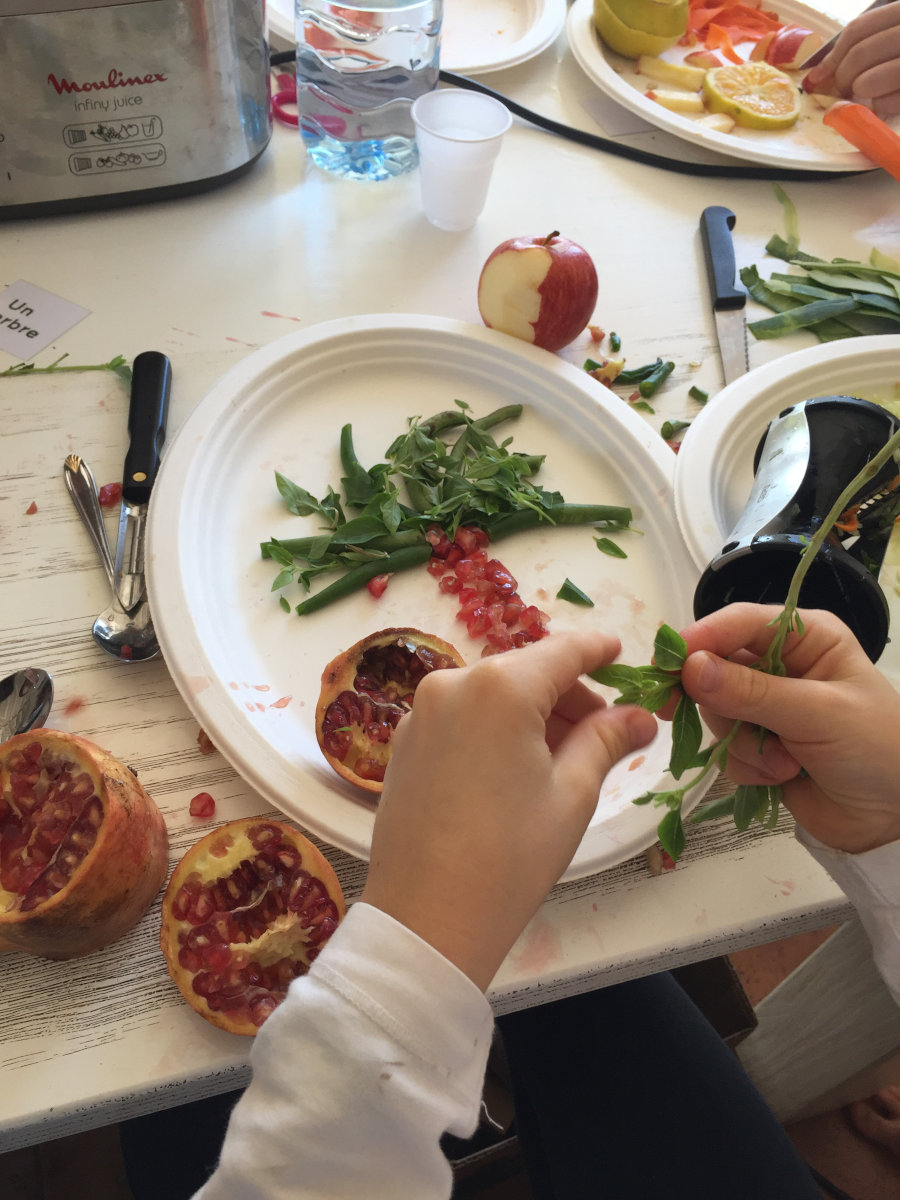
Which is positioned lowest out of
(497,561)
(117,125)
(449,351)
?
(497,561)

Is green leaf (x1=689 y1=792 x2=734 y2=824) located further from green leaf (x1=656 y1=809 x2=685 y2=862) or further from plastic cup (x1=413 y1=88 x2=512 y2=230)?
plastic cup (x1=413 y1=88 x2=512 y2=230)

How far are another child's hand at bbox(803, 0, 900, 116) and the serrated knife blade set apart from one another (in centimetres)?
41

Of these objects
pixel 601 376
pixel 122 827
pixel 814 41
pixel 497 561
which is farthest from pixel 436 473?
pixel 814 41

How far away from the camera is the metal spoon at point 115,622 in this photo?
881 mm

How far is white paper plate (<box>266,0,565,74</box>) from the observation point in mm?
1552

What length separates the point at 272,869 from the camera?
71cm

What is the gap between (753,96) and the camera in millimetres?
1556

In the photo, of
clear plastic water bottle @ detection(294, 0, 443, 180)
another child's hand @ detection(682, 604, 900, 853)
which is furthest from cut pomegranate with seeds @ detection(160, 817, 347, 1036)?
clear plastic water bottle @ detection(294, 0, 443, 180)

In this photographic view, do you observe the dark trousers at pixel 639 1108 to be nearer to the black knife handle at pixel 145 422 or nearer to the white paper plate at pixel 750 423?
the white paper plate at pixel 750 423

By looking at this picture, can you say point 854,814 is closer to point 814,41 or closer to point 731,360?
point 731,360

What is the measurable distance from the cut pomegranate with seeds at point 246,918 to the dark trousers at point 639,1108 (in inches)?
16.9

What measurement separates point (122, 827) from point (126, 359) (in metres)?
0.72

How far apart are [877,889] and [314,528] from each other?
27.2 inches

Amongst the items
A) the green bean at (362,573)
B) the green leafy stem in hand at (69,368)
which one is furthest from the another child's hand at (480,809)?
the green leafy stem in hand at (69,368)
